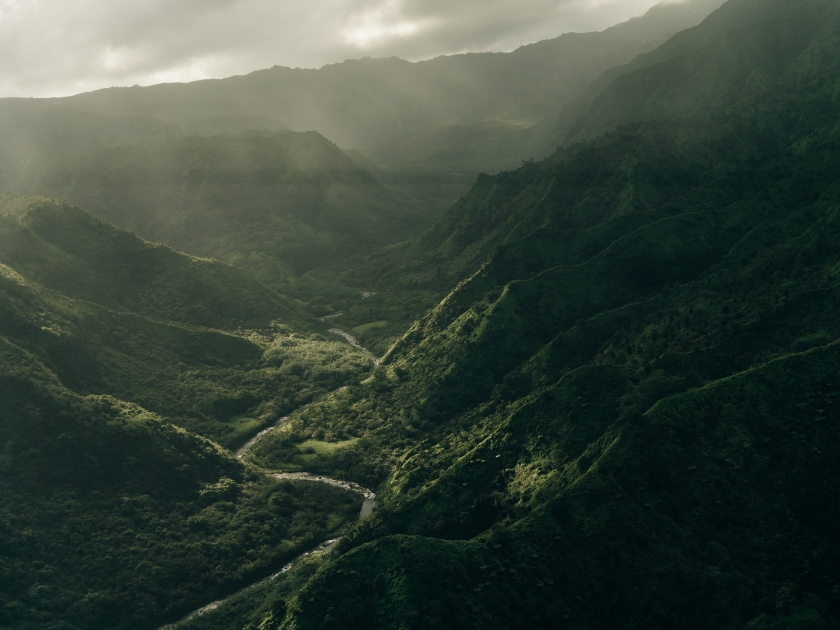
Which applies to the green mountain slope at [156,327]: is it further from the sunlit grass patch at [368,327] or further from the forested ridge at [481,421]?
the sunlit grass patch at [368,327]

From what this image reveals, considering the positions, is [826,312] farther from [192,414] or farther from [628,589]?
[192,414]

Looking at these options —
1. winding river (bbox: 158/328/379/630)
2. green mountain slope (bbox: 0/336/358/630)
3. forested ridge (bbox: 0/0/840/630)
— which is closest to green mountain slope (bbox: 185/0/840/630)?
forested ridge (bbox: 0/0/840/630)

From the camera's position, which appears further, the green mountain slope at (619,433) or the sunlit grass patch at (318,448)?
the sunlit grass patch at (318,448)

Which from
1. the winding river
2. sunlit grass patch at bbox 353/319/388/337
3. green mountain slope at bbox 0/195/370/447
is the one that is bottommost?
the winding river

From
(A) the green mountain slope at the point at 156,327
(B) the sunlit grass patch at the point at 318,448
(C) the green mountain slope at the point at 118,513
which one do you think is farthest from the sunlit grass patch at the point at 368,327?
(C) the green mountain slope at the point at 118,513

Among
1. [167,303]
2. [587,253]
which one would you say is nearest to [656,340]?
[587,253]

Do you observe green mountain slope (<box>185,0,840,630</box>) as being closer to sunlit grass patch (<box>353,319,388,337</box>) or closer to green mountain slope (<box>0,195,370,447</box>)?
green mountain slope (<box>0,195,370,447</box>)

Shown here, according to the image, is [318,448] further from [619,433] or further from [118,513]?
[619,433]
